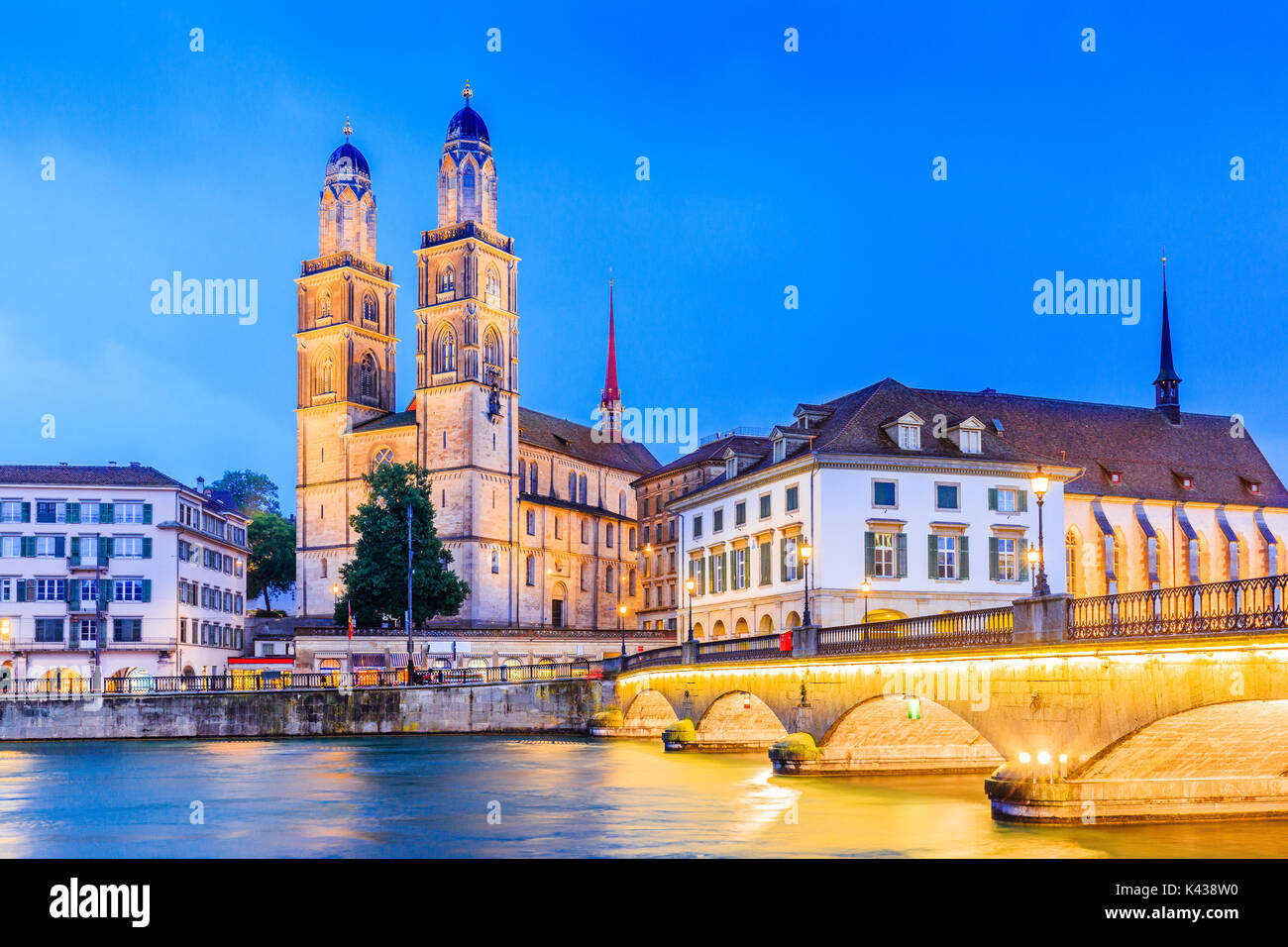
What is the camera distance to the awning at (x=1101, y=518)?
70.8 metres

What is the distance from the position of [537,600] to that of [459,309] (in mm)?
24734

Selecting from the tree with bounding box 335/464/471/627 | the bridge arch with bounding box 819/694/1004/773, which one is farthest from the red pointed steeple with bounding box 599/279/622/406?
the bridge arch with bounding box 819/694/1004/773

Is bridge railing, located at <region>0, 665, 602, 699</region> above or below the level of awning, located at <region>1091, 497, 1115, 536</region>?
below

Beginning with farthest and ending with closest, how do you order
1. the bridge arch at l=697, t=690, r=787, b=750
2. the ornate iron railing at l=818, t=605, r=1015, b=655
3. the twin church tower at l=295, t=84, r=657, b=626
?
1. the twin church tower at l=295, t=84, r=657, b=626
2. the bridge arch at l=697, t=690, r=787, b=750
3. the ornate iron railing at l=818, t=605, r=1015, b=655

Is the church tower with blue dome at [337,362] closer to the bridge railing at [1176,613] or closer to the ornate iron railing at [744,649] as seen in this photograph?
the ornate iron railing at [744,649]

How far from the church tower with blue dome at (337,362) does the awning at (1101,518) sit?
61476 millimetres

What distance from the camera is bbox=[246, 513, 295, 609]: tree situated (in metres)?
129

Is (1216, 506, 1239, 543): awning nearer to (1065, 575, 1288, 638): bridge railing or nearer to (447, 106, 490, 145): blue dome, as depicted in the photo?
(1065, 575, 1288, 638): bridge railing

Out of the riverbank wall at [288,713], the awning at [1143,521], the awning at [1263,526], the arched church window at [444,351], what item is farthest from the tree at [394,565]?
the awning at [1263,526]

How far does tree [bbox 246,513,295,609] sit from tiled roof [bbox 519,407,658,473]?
24.8 metres

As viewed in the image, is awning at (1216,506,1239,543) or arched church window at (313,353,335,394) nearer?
awning at (1216,506,1239,543)

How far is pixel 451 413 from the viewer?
10988cm

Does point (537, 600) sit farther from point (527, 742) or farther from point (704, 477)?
point (527, 742)
